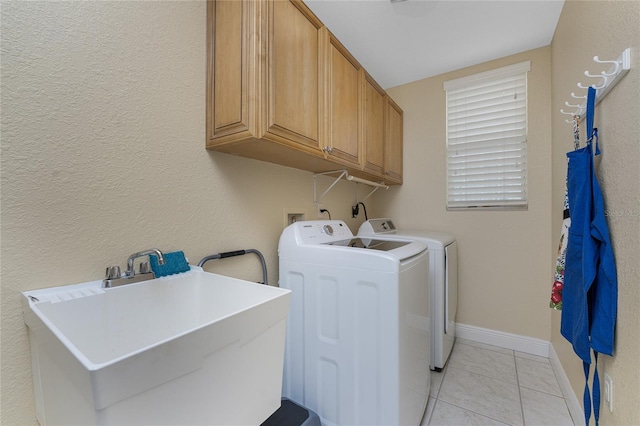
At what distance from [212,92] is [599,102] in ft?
5.84

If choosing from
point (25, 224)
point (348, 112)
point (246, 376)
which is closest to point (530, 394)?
point (246, 376)

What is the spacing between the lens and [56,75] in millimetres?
857

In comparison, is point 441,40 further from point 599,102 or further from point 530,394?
point 530,394

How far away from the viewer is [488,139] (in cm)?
244

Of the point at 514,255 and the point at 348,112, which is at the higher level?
the point at 348,112

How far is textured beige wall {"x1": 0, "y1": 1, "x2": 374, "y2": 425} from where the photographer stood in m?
0.78

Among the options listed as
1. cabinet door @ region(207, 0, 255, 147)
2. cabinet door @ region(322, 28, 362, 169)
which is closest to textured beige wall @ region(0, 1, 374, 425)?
cabinet door @ region(207, 0, 255, 147)

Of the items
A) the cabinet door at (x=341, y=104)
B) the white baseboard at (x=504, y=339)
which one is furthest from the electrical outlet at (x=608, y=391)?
the cabinet door at (x=341, y=104)

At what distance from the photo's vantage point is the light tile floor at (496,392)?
5.08 feet

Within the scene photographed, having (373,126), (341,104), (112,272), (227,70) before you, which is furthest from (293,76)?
(112,272)

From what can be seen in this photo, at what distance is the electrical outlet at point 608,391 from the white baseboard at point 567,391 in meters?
0.58

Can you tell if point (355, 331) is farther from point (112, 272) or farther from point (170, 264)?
point (112, 272)

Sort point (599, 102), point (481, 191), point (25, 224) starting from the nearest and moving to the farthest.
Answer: point (25, 224)
point (599, 102)
point (481, 191)

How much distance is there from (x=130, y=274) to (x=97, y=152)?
47cm
